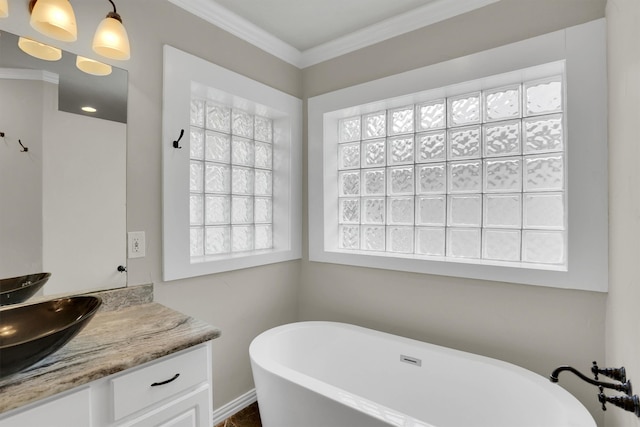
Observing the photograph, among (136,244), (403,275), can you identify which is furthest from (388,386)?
(136,244)

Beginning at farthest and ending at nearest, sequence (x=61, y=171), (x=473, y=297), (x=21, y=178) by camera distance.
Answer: (x=473, y=297), (x=61, y=171), (x=21, y=178)

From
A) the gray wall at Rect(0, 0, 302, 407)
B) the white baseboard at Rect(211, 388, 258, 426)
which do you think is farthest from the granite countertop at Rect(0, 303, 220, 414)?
the white baseboard at Rect(211, 388, 258, 426)

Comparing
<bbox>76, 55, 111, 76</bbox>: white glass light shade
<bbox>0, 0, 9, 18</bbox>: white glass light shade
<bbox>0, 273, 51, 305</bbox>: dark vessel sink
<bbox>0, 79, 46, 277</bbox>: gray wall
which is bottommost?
<bbox>0, 273, 51, 305</bbox>: dark vessel sink

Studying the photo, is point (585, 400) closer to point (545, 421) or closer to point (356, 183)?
point (545, 421)

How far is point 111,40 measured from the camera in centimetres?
132

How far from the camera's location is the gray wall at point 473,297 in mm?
1537

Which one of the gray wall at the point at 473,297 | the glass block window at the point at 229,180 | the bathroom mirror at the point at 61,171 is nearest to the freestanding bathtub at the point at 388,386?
the gray wall at the point at 473,297

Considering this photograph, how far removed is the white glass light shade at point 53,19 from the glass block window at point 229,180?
2.54 ft

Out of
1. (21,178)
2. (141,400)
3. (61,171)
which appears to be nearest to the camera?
(141,400)

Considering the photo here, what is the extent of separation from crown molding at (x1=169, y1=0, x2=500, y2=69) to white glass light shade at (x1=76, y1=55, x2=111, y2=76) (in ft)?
1.85

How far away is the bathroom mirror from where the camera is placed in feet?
4.09

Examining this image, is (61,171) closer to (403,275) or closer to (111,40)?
(111,40)

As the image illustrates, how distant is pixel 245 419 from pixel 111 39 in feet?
7.27

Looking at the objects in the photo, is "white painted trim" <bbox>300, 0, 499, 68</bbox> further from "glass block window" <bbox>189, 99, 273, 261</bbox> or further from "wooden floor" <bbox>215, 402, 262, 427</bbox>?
"wooden floor" <bbox>215, 402, 262, 427</bbox>
